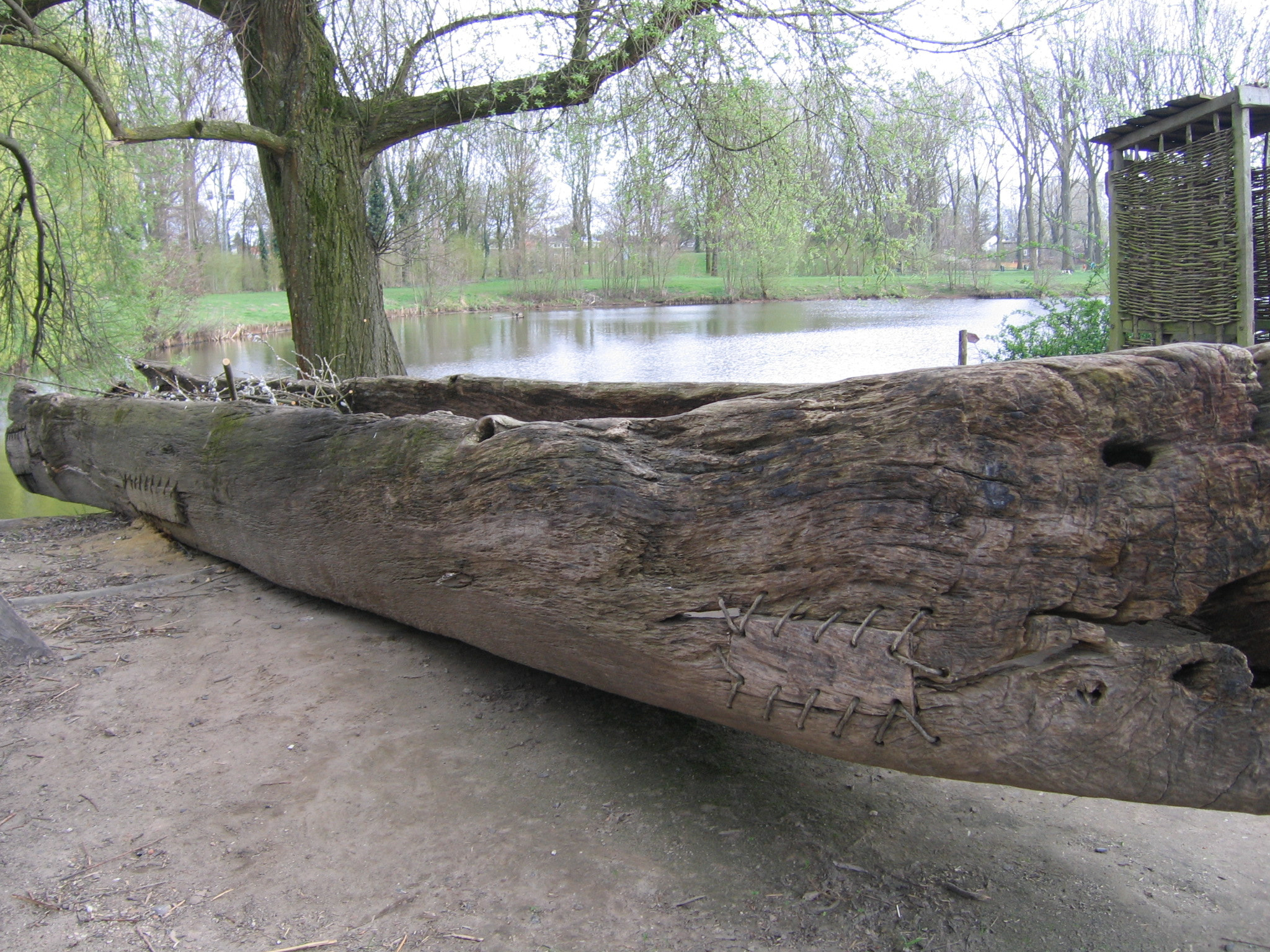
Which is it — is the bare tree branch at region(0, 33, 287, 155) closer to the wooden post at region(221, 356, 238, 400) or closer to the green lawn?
the wooden post at region(221, 356, 238, 400)

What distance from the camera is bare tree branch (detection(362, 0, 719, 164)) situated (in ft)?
17.2

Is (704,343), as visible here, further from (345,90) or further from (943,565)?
(943,565)

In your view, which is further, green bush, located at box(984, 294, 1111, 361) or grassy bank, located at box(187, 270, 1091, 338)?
grassy bank, located at box(187, 270, 1091, 338)

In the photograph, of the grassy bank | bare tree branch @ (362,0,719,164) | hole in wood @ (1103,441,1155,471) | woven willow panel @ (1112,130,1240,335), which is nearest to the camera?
hole in wood @ (1103,441,1155,471)

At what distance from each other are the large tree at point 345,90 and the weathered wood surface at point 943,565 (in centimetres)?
413

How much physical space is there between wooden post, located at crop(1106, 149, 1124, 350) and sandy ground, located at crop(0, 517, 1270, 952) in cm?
418

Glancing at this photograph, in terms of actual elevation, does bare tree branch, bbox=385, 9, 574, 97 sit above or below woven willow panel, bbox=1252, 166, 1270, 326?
above

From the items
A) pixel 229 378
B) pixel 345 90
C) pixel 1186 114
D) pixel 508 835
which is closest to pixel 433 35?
pixel 345 90

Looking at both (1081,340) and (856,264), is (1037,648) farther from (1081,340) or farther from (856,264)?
(856,264)

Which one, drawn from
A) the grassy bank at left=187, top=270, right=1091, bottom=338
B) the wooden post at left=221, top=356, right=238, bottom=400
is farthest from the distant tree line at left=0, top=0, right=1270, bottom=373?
the wooden post at left=221, top=356, right=238, bottom=400

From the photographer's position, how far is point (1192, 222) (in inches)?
187

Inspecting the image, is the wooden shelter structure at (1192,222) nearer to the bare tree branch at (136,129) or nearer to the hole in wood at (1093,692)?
the hole in wood at (1093,692)

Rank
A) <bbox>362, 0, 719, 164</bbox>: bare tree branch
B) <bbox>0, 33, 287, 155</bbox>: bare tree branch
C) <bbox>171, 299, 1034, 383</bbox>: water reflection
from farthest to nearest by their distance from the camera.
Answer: <bbox>171, 299, 1034, 383</bbox>: water reflection, <bbox>362, 0, 719, 164</bbox>: bare tree branch, <bbox>0, 33, 287, 155</bbox>: bare tree branch

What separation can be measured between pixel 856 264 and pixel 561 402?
4.54 metres
